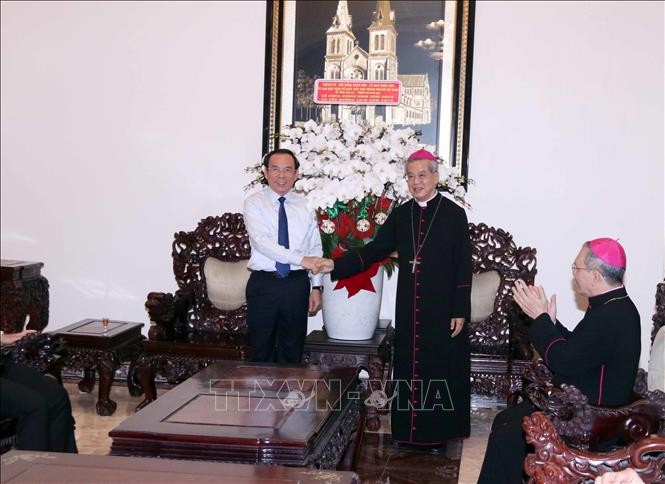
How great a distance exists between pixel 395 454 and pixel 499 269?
5.18 feet

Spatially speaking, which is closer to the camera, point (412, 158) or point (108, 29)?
point (412, 158)

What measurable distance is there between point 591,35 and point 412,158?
1.87 metres

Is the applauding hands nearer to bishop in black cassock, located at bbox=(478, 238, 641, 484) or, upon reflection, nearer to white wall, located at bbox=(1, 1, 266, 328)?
bishop in black cassock, located at bbox=(478, 238, 641, 484)

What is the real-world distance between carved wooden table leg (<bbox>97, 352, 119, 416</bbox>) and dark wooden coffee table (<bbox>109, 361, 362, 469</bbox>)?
1.51 m

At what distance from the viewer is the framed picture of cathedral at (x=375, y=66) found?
5.69m

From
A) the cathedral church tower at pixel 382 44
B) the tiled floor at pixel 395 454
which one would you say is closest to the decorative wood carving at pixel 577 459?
the tiled floor at pixel 395 454

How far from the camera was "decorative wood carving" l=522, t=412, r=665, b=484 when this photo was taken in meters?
1.97

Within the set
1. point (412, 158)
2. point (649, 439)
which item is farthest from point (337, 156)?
point (649, 439)

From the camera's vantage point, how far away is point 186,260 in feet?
18.9

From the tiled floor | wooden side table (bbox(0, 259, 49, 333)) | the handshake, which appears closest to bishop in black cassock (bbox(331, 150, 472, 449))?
the tiled floor

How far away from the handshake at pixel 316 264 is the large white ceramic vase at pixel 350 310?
311 mm

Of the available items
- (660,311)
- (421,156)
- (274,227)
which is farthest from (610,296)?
(274,227)

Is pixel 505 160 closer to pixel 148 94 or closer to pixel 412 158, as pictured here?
pixel 412 158

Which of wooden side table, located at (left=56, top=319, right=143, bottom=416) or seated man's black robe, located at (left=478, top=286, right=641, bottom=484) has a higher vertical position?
seated man's black robe, located at (left=478, top=286, right=641, bottom=484)
